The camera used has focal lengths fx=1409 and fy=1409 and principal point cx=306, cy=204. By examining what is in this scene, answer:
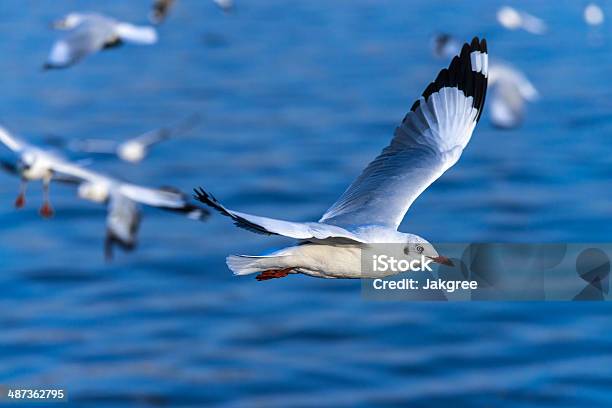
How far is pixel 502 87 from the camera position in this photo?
15.6m

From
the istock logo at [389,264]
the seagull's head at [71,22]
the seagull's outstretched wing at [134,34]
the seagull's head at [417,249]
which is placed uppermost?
the seagull's head at [71,22]

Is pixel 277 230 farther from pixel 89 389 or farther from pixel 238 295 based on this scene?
pixel 238 295

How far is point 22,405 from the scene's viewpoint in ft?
46.9

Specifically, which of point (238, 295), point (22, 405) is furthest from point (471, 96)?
point (238, 295)

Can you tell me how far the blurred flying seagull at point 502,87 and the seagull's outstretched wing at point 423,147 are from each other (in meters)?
6.99

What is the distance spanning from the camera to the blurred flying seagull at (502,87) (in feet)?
50.5

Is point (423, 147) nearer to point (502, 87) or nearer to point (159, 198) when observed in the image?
point (159, 198)

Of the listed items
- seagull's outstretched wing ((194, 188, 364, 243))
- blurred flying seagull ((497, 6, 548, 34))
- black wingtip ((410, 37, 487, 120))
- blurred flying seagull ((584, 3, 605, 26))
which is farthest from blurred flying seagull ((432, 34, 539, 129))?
blurred flying seagull ((584, 3, 605, 26))

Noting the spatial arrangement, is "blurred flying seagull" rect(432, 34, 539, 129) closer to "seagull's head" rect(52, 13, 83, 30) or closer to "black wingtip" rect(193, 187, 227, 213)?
"seagull's head" rect(52, 13, 83, 30)

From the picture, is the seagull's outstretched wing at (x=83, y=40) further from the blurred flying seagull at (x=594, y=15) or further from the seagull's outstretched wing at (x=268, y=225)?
the blurred flying seagull at (x=594, y=15)

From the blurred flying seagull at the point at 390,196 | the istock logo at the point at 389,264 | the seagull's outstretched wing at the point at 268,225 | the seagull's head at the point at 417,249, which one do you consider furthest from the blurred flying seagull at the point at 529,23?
the seagull's outstretched wing at the point at 268,225

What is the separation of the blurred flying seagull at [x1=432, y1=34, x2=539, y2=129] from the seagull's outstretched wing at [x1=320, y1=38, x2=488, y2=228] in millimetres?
6994

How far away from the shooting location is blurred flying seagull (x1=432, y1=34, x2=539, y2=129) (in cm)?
1538

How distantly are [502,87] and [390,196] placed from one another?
834 cm
